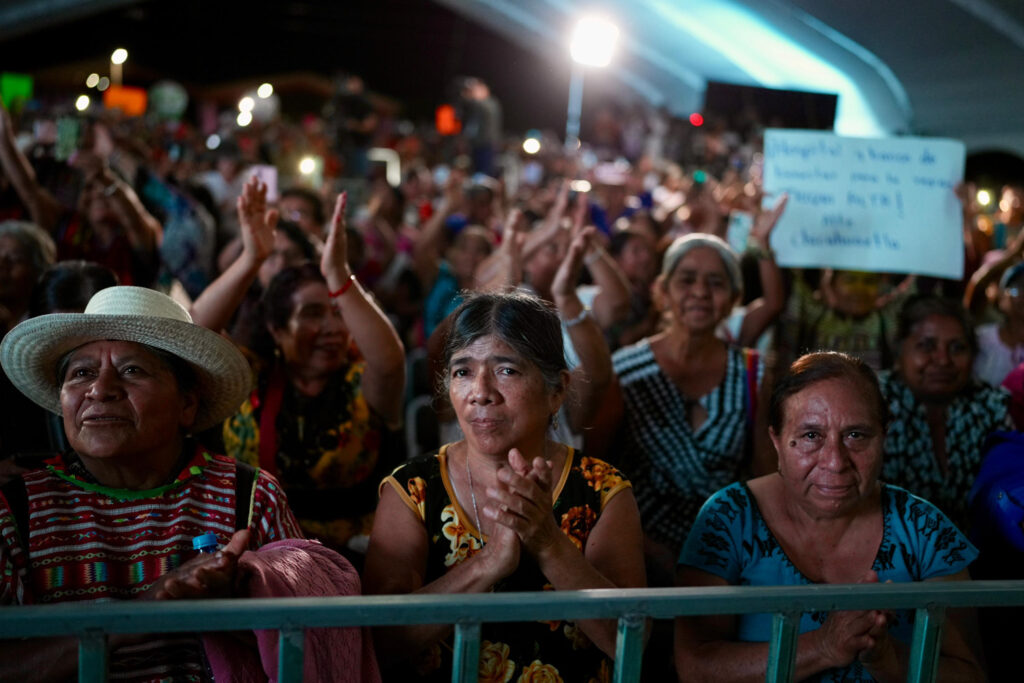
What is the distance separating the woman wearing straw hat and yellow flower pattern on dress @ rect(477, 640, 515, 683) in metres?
0.55

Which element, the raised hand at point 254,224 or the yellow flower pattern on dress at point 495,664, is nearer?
the yellow flower pattern on dress at point 495,664

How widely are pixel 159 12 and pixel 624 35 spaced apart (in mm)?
11523

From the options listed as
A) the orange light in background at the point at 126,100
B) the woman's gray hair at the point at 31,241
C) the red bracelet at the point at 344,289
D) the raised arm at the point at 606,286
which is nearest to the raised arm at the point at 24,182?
the woman's gray hair at the point at 31,241

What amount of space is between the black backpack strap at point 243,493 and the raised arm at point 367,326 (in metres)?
0.87

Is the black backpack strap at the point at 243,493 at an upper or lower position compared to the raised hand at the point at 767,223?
lower

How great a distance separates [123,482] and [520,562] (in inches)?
38.2

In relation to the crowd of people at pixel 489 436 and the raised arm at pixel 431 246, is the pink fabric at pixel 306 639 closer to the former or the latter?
the crowd of people at pixel 489 436

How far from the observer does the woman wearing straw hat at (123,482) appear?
83.3 inches

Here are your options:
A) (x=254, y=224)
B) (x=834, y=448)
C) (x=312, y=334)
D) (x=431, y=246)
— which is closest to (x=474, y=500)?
(x=834, y=448)

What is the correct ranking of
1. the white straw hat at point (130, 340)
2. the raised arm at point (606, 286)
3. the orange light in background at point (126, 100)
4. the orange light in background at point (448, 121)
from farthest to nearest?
the orange light in background at point (448, 121) < the orange light in background at point (126, 100) < the raised arm at point (606, 286) < the white straw hat at point (130, 340)

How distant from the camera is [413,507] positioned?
2.38 meters

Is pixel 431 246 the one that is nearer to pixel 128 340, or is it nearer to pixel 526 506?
pixel 128 340

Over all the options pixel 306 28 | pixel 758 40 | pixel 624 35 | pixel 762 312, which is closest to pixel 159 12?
pixel 306 28

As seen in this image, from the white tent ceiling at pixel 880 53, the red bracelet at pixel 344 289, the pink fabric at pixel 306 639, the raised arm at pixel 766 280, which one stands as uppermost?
the white tent ceiling at pixel 880 53
